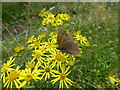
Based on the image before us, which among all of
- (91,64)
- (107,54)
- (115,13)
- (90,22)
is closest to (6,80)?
(91,64)

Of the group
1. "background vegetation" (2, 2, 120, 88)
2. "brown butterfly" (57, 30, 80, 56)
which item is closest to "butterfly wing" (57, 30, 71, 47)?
"brown butterfly" (57, 30, 80, 56)

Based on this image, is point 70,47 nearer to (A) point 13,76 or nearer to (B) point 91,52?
(A) point 13,76

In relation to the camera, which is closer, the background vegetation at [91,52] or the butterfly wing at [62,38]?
the butterfly wing at [62,38]

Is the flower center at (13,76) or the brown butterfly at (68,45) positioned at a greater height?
the brown butterfly at (68,45)

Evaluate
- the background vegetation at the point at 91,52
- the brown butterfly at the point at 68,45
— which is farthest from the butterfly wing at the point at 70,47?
the background vegetation at the point at 91,52

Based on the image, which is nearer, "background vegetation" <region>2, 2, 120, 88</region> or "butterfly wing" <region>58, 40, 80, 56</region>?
"butterfly wing" <region>58, 40, 80, 56</region>

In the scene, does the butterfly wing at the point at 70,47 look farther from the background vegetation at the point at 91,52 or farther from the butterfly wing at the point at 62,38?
the background vegetation at the point at 91,52

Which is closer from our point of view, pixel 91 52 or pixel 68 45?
pixel 68 45

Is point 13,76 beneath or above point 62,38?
beneath

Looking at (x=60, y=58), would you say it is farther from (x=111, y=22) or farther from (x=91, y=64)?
(x=111, y=22)

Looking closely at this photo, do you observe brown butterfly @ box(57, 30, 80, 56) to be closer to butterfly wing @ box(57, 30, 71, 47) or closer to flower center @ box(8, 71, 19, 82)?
butterfly wing @ box(57, 30, 71, 47)

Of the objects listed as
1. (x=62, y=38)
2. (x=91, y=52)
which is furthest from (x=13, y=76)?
(x=91, y=52)

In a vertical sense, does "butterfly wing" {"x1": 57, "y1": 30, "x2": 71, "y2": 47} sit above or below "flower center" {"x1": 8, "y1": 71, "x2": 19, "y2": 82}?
above
